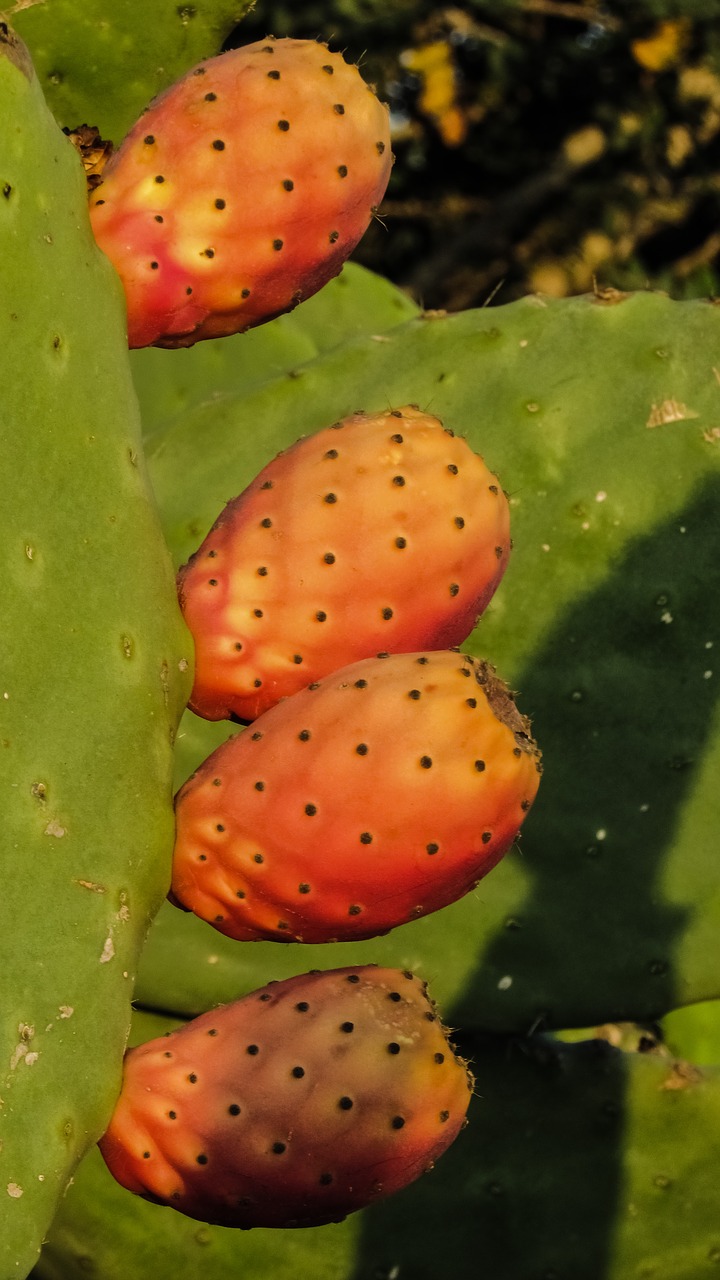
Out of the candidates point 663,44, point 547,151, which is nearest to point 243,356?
point 663,44

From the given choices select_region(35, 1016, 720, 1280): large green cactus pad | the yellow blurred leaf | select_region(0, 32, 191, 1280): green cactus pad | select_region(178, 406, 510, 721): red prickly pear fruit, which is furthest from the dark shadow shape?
the yellow blurred leaf

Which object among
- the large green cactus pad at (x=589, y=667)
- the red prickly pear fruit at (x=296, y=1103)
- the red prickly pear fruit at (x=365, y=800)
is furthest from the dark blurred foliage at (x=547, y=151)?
the red prickly pear fruit at (x=296, y=1103)

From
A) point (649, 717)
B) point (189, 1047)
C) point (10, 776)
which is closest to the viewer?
point (10, 776)

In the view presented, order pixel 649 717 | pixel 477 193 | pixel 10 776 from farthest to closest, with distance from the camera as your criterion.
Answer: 1. pixel 477 193
2. pixel 649 717
3. pixel 10 776

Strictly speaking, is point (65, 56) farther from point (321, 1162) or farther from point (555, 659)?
point (321, 1162)

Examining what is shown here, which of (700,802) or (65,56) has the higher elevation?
(65,56)

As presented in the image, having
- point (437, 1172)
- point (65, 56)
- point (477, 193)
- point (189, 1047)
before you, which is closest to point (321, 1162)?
point (189, 1047)

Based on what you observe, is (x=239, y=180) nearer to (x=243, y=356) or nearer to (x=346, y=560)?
(x=346, y=560)
